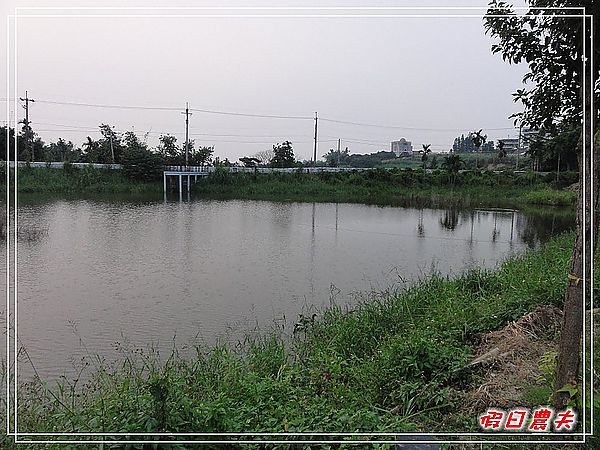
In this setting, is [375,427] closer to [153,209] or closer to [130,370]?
[130,370]

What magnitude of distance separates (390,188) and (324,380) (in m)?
19.3

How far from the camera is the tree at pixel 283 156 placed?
2502 cm

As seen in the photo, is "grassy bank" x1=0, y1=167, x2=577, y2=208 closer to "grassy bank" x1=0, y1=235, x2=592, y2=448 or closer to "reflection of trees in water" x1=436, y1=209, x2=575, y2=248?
"reflection of trees in water" x1=436, y1=209, x2=575, y2=248

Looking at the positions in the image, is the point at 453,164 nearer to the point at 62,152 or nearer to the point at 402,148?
the point at 402,148

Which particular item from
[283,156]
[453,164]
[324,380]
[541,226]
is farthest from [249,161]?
[324,380]

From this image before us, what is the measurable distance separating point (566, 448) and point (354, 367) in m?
1.23

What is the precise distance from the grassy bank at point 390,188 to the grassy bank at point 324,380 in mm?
14506

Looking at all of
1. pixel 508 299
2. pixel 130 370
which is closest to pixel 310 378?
pixel 130 370

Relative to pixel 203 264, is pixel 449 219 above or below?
above

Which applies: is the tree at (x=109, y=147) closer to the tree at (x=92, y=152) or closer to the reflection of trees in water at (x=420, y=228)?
the tree at (x=92, y=152)

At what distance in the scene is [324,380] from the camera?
263 cm

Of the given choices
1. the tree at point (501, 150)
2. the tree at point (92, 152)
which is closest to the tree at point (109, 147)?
the tree at point (92, 152)

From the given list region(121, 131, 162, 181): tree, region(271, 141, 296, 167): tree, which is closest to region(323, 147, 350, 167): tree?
region(271, 141, 296, 167): tree

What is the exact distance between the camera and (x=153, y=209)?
13688mm
